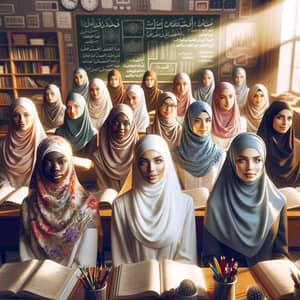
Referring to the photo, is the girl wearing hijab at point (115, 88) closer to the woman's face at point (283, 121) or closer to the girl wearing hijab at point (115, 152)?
the girl wearing hijab at point (115, 152)

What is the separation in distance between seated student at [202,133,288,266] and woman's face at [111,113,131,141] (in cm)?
144

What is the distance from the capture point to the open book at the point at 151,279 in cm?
157

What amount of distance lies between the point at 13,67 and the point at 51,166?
6.79m

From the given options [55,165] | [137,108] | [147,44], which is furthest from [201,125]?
[147,44]

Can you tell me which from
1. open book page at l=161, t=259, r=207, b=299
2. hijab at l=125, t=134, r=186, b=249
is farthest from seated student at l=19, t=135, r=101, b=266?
open book page at l=161, t=259, r=207, b=299

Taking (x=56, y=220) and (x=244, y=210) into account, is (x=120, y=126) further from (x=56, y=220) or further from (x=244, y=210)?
(x=244, y=210)

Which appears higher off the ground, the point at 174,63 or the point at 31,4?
the point at 31,4

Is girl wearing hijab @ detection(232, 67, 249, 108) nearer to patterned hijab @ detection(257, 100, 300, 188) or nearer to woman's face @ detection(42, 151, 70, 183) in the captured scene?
patterned hijab @ detection(257, 100, 300, 188)

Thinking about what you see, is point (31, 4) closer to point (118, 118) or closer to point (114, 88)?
point (114, 88)

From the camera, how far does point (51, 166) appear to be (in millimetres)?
2088

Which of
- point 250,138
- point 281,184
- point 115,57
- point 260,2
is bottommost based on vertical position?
point 281,184

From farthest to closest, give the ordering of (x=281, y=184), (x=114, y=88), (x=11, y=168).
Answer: (x=114, y=88), (x=11, y=168), (x=281, y=184)

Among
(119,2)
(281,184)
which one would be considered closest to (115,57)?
(119,2)

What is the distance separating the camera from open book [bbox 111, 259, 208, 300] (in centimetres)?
157
